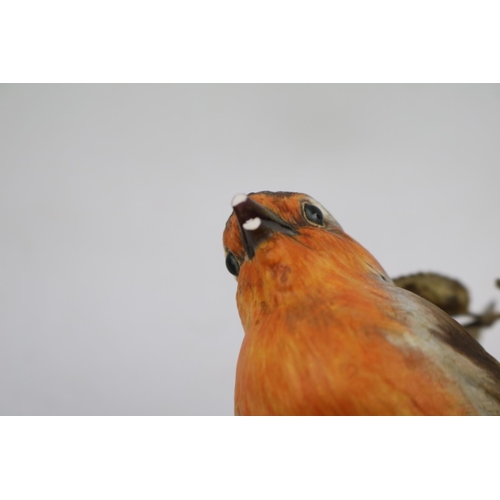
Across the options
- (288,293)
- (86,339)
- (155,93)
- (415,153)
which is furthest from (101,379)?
(415,153)

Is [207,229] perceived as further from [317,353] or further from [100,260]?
[317,353]

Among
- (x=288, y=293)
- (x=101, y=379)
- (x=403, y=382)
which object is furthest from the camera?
(x=101, y=379)

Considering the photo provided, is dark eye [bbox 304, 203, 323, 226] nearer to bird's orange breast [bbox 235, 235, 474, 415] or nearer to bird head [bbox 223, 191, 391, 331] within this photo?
bird head [bbox 223, 191, 391, 331]

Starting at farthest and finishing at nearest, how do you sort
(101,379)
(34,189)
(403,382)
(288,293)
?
(34,189), (101,379), (288,293), (403,382)

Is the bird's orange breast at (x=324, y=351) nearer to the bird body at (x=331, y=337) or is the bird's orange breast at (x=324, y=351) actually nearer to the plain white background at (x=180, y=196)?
the bird body at (x=331, y=337)

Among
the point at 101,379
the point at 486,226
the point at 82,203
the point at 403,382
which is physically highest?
the point at 82,203

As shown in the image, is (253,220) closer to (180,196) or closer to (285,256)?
(285,256)

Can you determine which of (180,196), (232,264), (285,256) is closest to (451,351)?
(285,256)

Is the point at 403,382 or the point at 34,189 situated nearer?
the point at 403,382
